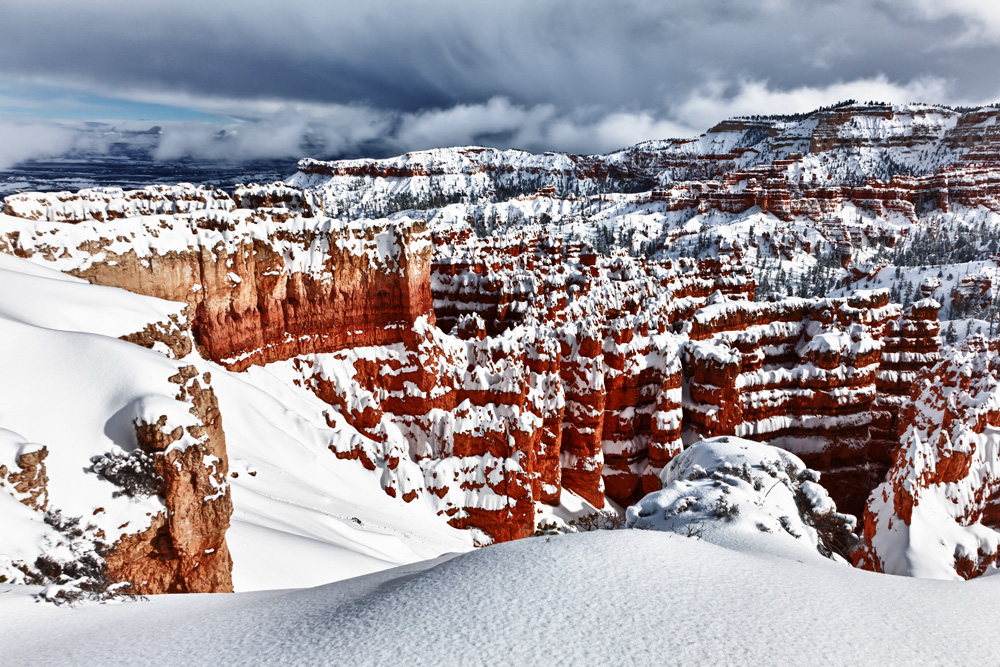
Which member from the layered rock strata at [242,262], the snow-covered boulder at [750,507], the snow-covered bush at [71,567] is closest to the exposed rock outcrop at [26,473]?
the snow-covered bush at [71,567]

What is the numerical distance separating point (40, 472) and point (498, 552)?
5.49 meters

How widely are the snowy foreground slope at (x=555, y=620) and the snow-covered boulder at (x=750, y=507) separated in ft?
7.23

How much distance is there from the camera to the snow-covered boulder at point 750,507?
864 centimetres

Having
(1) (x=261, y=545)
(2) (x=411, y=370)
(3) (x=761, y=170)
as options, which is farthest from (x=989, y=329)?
(3) (x=761, y=170)

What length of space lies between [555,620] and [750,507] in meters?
6.30

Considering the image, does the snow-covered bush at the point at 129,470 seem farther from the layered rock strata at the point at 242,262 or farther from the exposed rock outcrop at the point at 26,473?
the layered rock strata at the point at 242,262

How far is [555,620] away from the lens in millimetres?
4914

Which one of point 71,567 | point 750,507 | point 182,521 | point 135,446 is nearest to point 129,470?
point 135,446

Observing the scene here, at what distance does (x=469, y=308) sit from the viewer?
31109 millimetres

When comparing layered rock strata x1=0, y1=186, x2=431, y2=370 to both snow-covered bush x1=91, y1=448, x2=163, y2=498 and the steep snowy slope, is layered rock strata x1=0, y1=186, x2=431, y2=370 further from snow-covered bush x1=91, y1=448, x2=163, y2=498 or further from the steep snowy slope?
snow-covered bush x1=91, y1=448, x2=163, y2=498

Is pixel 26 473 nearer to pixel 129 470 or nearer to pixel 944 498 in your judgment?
pixel 129 470

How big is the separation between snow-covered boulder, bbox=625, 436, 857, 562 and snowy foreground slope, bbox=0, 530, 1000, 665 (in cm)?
220

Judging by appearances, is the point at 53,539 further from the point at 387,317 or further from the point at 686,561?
the point at 387,317

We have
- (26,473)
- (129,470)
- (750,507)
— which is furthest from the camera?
(750,507)
